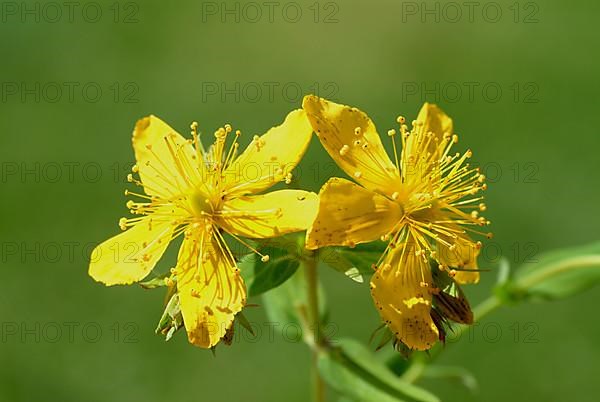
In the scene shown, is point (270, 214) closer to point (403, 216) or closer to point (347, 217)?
point (347, 217)

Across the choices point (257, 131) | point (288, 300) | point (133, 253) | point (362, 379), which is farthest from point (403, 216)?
point (257, 131)

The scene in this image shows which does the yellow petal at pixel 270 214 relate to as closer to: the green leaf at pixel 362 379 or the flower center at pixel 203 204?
the flower center at pixel 203 204

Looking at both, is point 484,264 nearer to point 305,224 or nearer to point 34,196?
point 305,224

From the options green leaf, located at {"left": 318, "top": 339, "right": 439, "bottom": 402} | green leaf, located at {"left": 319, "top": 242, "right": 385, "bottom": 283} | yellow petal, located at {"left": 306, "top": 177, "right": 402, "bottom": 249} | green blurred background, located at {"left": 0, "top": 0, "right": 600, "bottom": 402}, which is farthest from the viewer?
green blurred background, located at {"left": 0, "top": 0, "right": 600, "bottom": 402}

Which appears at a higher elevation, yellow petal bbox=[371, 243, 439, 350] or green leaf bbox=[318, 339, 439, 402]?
yellow petal bbox=[371, 243, 439, 350]

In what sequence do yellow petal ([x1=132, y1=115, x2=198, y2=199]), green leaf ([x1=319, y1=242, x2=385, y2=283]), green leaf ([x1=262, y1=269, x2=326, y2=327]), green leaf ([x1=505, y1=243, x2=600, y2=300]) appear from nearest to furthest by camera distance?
green leaf ([x1=319, y1=242, x2=385, y2=283]) < yellow petal ([x1=132, y1=115, x2=198, y2=199]) < green leaf ([x1=505, y1=243, x2=600, y2=300]) < green leaf ([x1=262, y1=269, x2=326, y2=327])

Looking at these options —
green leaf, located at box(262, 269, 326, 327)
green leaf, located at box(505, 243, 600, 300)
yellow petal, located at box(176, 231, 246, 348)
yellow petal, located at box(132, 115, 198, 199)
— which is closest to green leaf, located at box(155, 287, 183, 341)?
yellow petal, located at box(176, 231, 246, 348)

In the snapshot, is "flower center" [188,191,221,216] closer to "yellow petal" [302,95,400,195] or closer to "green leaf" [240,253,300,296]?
"green leaf" [240,253,300,296]
